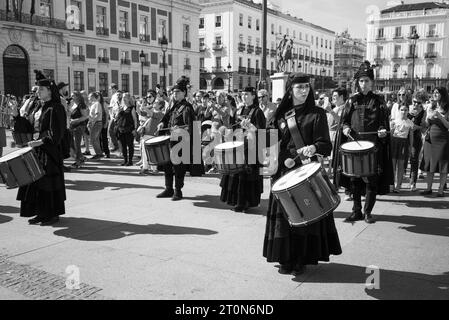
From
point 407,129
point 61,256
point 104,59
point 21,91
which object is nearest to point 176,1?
point 104,59

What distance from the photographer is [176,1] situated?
48.3m

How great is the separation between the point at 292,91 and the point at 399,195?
4.67 m

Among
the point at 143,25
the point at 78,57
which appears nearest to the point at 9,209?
the point at 78,57

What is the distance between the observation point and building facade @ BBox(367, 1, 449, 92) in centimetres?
6681

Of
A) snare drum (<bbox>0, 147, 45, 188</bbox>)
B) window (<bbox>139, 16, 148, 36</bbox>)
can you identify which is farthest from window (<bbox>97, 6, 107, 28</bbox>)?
snare drum (<bbox>0, 147, 45, 188</bbox>)

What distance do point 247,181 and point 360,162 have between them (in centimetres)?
182

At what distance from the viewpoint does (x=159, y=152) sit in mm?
7133

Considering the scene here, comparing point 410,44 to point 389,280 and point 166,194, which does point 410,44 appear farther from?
point 389,280

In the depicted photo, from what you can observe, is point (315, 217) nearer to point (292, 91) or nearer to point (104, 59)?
point (292, 91)

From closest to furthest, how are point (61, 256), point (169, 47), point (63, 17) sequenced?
1. point (61, 256)
2. point (63, 17)
3. point (169, 47)

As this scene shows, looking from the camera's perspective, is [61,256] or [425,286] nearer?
[425,286]

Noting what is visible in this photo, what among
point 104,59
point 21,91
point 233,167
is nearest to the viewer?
point 233,167

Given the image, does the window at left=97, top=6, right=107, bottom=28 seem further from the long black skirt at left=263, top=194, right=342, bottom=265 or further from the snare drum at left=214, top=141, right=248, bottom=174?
the long black skirt at left=263, top=194, right=342, bottom=265
